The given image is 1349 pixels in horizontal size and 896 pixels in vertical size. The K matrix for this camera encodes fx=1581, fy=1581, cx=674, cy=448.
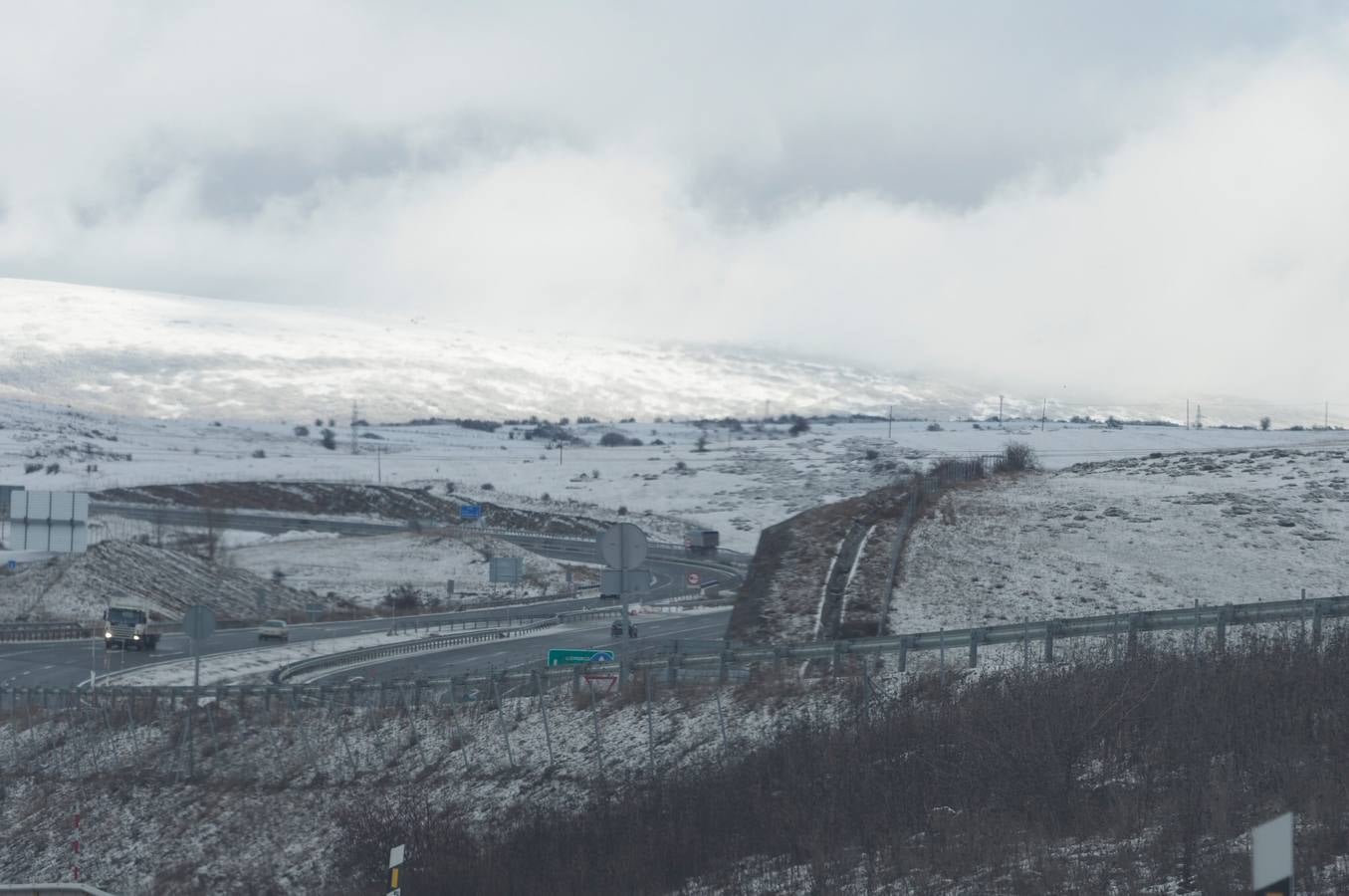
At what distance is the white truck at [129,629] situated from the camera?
6925 centimetres

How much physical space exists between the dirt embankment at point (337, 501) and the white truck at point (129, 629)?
67.9m

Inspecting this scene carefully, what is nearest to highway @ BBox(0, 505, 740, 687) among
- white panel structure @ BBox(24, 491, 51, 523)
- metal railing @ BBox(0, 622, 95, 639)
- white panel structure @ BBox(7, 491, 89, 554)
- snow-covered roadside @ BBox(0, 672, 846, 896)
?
metal railing @ BBox(0, 622, 95, 639)

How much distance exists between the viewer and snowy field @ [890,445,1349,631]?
4984 centimetres

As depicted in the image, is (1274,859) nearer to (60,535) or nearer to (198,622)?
(198,622)

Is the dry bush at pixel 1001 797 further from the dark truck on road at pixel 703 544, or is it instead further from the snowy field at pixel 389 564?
the dark truck on road at pixel 703 544

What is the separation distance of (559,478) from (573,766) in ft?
449

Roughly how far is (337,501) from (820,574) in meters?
106

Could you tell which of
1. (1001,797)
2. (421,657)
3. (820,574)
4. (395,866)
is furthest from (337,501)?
(1001,797)

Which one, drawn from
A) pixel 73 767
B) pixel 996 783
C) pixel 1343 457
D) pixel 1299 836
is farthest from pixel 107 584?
pixel 1299 836

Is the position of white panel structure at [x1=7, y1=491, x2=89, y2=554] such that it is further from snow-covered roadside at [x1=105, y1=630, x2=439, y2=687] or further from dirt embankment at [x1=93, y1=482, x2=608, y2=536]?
dirt embankment at [x1=93, y1=482, x2=608, y2=536]

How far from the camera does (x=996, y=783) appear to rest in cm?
2548

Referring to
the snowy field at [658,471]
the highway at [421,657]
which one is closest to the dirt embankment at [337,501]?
the snowy field at [658,471]

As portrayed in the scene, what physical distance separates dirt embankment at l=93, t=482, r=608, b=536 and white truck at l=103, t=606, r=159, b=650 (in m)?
67.9

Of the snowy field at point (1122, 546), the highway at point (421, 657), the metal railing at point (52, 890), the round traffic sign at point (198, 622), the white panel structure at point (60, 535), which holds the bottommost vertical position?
the highway at point (421, 657)
